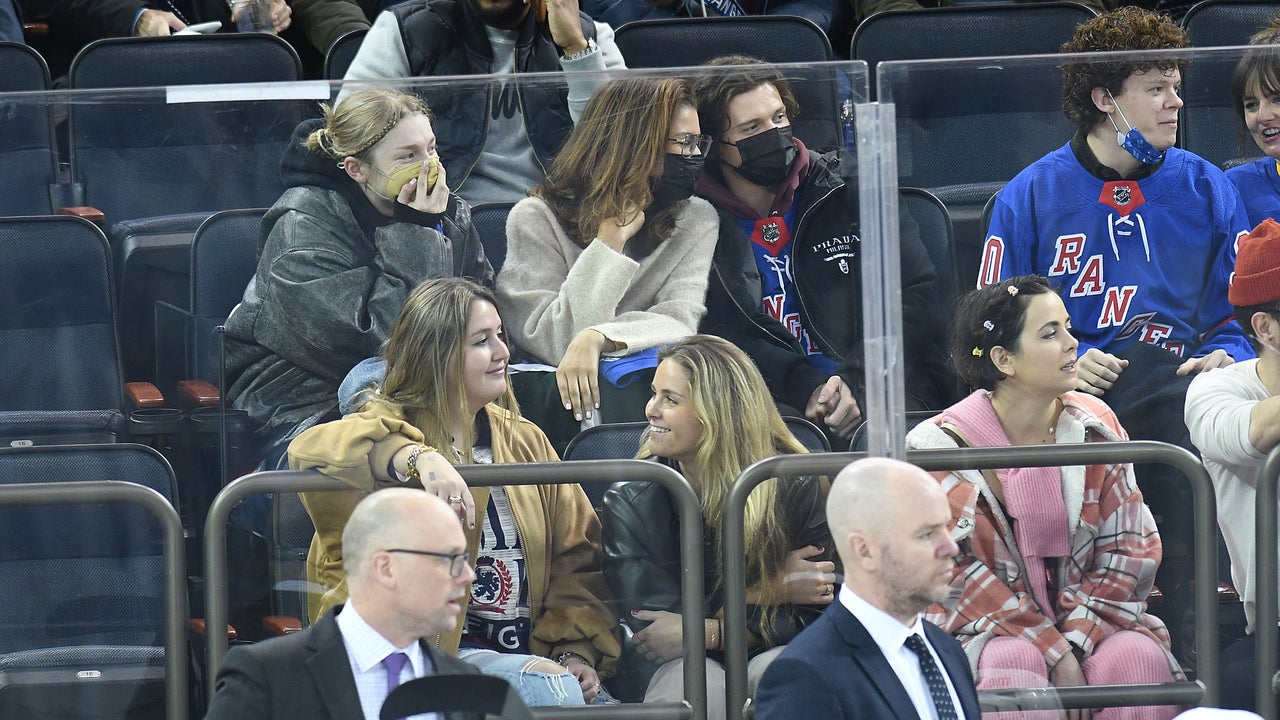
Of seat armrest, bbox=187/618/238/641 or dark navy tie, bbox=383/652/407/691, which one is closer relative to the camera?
dark navy tie, bbox=383/652/407/691

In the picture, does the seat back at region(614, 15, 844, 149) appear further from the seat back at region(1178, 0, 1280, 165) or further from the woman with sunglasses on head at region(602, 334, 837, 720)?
the woman with sunglasses on head at region(602, 334, 837, 720)

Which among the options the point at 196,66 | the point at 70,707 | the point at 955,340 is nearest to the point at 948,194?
the point at 955,340

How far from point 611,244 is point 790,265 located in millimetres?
329

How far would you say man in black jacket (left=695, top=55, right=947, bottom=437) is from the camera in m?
2.76

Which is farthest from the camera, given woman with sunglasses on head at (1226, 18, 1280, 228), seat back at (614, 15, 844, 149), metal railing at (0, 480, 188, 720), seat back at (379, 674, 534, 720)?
seat back at (614, 15, 844, 149)

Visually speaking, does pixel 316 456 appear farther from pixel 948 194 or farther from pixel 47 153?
pixel 948 194

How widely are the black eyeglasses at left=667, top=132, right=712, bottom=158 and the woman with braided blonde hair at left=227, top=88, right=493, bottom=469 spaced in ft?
1.35

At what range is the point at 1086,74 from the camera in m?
2.84

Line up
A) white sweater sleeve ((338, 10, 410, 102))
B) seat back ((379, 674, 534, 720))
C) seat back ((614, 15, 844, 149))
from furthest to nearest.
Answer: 1. seat back ((614, 15, 844, 149))
2. white sweater sleeve ((338, 10, 410, 102))
3. seat back ((379, 674, 534, 720))

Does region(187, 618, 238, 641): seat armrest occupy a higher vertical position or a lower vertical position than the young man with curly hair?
lower

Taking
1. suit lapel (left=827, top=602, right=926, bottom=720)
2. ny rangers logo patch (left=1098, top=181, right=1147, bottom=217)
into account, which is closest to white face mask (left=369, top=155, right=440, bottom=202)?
suit lapel (left=827, top=602, right=926, bottom=720)

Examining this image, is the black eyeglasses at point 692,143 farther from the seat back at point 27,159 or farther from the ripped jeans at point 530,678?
the seat back at point 27,159

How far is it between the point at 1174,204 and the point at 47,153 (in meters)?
2.05

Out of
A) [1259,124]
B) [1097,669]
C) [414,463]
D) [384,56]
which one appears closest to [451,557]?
[414,463]
